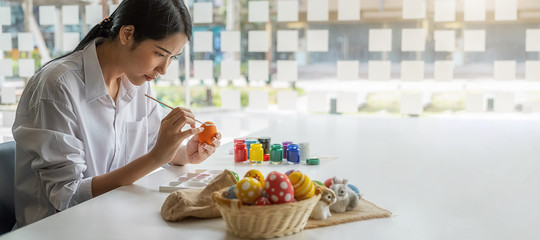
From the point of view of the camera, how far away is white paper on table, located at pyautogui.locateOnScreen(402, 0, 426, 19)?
3.90 metres

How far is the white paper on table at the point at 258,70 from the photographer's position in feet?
14.3

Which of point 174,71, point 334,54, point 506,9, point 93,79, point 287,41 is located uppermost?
point 506,9

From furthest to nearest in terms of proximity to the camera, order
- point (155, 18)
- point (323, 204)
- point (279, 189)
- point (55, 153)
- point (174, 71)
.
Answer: point (174, 71) → point (155, 18) → point (55, 153) → point (323, 204) → point (279, 189)

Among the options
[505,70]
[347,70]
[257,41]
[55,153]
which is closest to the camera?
[55,153]

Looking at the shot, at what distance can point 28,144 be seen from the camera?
1389 millimetres

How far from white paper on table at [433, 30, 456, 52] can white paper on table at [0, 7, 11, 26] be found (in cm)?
338

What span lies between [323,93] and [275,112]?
72cm

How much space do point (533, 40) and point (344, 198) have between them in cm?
323

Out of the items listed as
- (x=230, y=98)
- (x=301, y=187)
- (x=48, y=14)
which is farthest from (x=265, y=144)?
(x=48, y=14)

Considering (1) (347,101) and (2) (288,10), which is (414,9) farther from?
(2) (288,10)

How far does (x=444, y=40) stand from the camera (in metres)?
3.96

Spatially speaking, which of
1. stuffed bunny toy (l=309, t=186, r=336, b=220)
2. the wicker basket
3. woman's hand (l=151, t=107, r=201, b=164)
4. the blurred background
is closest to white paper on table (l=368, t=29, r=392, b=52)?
the blurred background

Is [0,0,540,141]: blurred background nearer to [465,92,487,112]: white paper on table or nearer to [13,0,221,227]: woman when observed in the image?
[465,92,487,112]: white paper on table

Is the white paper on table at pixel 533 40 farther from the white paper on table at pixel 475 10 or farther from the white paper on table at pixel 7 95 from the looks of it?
the white paper on table at pixel 7 95
